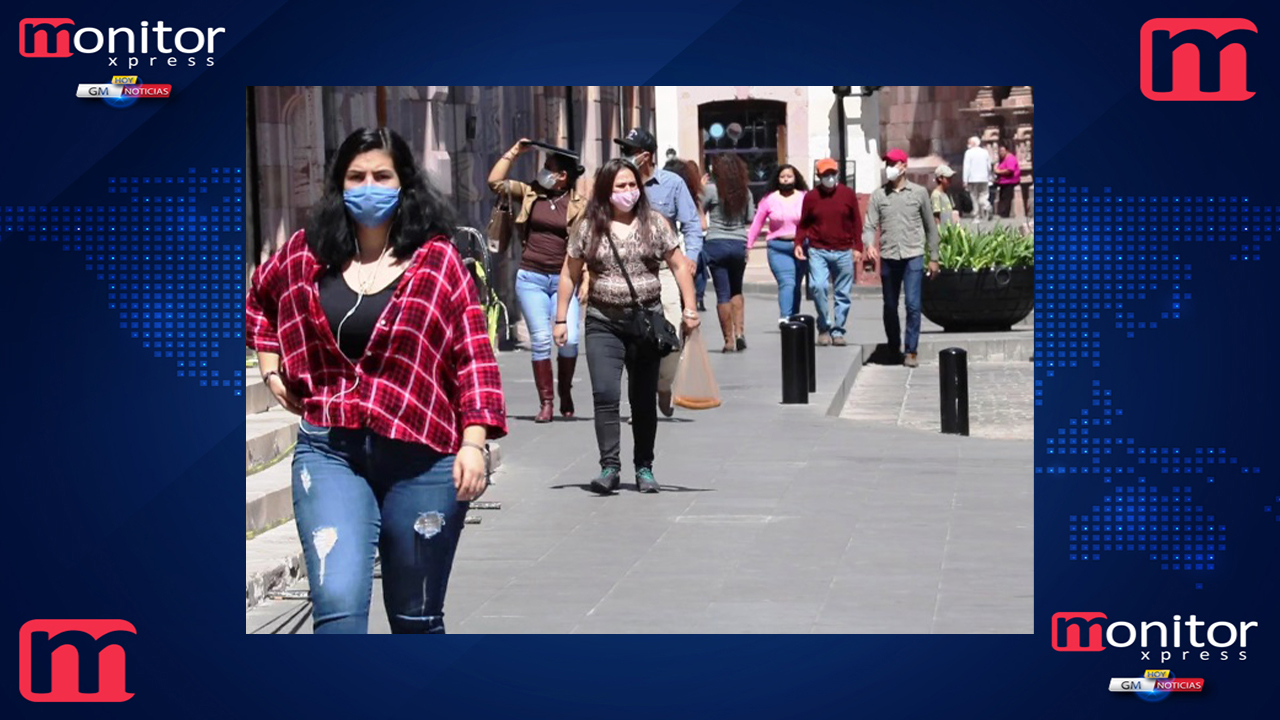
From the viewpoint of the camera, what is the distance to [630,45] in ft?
21.7

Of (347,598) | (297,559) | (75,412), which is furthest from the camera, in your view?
(297,559)

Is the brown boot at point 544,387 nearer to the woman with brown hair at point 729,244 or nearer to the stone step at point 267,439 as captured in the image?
the stone step at point 267,439

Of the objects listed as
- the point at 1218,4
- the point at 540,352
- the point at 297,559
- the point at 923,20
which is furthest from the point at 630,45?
the point at 540,352

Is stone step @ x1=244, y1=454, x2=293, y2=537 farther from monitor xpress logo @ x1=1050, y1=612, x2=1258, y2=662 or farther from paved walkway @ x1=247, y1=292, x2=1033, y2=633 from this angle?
monitor xpress logo @ x1=1050, y1=612, x2=1258, y2=662

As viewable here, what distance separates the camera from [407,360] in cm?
631

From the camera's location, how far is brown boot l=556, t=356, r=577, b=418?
47.0ft

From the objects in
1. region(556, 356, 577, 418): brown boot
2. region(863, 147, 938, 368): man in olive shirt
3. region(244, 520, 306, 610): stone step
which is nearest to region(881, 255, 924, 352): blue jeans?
region(863, 147, 938, 368): man in olive shirt

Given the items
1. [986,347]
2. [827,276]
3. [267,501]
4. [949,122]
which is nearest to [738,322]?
[827,276]

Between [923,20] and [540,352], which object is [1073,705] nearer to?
[923,20]

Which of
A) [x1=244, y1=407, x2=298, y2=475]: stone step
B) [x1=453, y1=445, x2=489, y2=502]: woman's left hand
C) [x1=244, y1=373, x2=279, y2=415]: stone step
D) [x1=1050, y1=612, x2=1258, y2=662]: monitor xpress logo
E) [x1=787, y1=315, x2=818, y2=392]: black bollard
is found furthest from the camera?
[x1=787, y1=315, x2=818, y2=392]: black bollard

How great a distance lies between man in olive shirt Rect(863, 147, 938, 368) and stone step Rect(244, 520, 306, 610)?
9.11 metres

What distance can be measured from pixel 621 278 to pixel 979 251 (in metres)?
9.87

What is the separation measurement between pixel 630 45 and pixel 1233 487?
74.1 inches

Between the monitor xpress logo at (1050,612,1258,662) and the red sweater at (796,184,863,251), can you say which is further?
the red sweater at (796,184,863,251)
